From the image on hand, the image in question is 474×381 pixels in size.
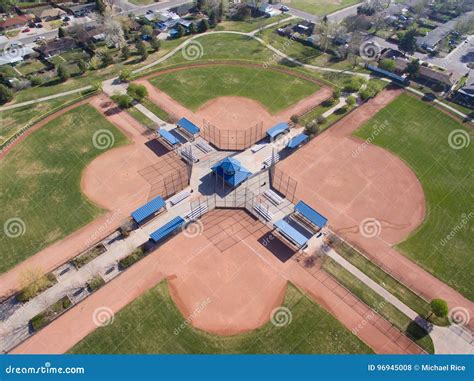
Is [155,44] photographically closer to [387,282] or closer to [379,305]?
[387,282]

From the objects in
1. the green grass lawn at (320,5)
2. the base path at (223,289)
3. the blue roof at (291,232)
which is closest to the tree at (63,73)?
the base path at (223,289)

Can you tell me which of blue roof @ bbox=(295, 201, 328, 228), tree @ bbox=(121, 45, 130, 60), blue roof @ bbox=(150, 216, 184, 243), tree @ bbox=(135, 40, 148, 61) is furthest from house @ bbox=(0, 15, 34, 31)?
blue roof @ bbox=(295, 201, 328, 228)

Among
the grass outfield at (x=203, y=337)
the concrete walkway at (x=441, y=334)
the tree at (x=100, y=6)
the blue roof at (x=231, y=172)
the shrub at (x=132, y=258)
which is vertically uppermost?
the tree at (x=100, y=6)

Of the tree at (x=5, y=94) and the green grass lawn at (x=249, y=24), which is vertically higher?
the green grass lawn at (x=249, y=24)

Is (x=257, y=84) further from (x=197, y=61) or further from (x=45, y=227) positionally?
(x=45, y=227)

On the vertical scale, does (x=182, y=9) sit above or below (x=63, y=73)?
above

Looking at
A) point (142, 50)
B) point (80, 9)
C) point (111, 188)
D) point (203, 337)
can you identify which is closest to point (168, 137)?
point (111, 188)

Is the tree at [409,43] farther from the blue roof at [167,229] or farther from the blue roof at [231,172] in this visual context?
the blue roof at [167,229]
